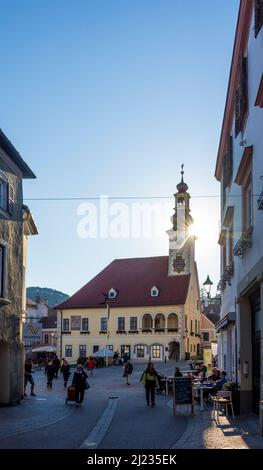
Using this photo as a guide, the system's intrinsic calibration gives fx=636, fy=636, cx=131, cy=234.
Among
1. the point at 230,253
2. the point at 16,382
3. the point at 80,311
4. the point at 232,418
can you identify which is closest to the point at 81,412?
the point at 16,382

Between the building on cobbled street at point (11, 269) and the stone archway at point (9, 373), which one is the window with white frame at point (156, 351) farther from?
the stone archway at point (9, 373)

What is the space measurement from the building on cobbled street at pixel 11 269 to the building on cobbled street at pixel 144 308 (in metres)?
49.0

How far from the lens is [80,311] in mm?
78812

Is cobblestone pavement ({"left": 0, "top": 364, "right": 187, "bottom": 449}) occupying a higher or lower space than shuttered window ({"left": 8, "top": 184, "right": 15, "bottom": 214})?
lower

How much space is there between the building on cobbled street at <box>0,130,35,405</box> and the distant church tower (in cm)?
5526

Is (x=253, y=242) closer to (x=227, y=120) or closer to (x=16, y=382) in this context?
(x=227, y=120)

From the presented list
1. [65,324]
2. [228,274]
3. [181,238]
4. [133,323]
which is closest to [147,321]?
[133,323]

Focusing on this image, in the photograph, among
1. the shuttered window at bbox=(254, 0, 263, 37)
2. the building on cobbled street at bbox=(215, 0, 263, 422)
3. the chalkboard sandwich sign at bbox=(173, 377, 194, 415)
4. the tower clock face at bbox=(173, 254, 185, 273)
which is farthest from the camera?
the tower clock face at bbox=(173, 254, 185, 273)

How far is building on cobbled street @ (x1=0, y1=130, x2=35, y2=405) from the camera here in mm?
22156

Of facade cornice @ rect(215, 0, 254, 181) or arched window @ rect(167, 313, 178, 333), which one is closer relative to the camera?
facade cornice @ rect(215, 0, 254, 181)

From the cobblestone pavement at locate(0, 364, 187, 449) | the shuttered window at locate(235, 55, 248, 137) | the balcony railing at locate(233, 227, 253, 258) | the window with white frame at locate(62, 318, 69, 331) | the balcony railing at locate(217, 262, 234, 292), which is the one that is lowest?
the cobblestone pavement at locate(0, 364, 187, 449)

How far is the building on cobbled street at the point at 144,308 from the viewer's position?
73.9 m

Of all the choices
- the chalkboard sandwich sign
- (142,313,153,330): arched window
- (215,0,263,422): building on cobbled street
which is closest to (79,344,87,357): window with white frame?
(142,313,153,330): arched window

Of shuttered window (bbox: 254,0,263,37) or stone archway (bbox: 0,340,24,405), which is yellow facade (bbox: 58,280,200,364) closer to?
stone archway (bbox: 0,340,24,405)
